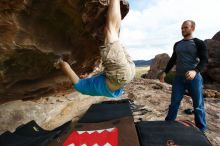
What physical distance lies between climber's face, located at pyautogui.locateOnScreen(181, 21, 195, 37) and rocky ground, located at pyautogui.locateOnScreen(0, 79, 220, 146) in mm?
2362

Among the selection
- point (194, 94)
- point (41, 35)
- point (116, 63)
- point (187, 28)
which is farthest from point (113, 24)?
point (194, 94)

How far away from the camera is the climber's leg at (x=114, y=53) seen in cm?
345

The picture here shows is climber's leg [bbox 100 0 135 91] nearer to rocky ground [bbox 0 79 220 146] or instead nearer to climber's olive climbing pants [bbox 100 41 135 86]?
climber's olive climbing pants [bbox 100 41 135 86]

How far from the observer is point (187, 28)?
6117mm

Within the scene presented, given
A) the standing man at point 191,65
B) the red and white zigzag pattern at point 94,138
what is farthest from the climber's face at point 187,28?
the red and white zigzag pattern at point 94,138

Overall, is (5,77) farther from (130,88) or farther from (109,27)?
(130,88)

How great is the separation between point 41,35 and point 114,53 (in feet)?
5.60

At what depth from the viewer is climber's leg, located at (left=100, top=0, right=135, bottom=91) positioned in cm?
345

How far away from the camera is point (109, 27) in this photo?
346 cm

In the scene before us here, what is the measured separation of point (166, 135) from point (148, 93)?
16.1 feet

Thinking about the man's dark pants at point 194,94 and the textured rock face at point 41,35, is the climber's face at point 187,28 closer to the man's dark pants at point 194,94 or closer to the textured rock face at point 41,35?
the man's dark pants at point 194,94

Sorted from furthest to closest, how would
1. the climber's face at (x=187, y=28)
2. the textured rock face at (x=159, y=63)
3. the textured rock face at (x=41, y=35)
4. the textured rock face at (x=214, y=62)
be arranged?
the textured rock face at (x=159, y=63)
the textured rock face at (x=214, y=62)
the climber's face at (x=187, y=28)
the textured rock face at (x=41, y=35)

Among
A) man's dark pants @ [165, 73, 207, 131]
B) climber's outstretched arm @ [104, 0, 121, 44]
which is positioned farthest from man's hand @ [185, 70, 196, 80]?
climber's outstretched arm @ [104, 0, 121, 44]

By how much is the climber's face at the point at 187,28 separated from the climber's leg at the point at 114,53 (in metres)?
2.98
